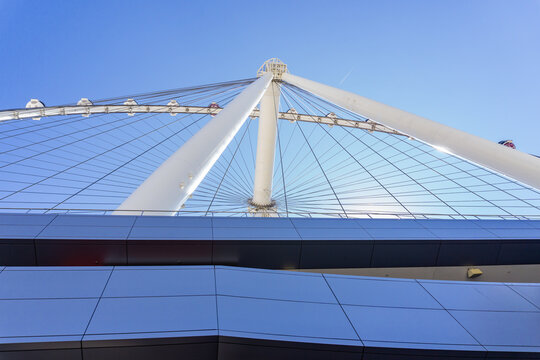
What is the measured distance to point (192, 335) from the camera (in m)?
5.05

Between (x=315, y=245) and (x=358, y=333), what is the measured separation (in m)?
3.69

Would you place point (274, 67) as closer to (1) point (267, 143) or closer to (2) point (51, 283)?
(1) point (267, 143)

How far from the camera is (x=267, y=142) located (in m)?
22.2

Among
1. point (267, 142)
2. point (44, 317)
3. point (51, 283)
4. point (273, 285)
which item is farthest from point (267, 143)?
point (44, 317)

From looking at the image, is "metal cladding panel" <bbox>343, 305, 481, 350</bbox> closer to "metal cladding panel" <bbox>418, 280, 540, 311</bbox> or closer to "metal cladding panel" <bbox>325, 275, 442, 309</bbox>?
"metal cladding panel" <bbox>325, 275, 442, 309</bbox>

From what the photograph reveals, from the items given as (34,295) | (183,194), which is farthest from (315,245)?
(34,295)

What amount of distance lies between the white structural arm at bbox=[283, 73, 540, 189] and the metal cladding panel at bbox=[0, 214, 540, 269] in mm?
2738

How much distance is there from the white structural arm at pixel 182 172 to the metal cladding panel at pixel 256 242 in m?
0.70

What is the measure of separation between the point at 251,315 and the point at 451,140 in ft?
20.3

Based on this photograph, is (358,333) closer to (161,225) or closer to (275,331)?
(275,331)

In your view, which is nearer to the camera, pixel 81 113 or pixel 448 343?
pixel 448 343

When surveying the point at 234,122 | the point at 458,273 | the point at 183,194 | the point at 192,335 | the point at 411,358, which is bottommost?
the point at 458,273

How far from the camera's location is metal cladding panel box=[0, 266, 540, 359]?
5.00 m

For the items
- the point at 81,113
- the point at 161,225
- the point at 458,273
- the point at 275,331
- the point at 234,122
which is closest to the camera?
the point at 275,331
